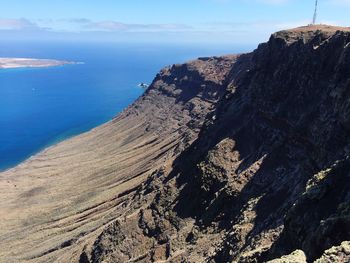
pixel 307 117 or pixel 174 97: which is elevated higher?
pixel 307 117

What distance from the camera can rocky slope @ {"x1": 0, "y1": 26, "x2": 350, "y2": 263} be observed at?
4028 cm

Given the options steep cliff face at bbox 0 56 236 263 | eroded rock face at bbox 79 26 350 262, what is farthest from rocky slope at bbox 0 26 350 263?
steep cliff face at bbox 0 56 236 263

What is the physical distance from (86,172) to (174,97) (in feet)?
198

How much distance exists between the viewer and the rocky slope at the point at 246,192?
40.3 metres

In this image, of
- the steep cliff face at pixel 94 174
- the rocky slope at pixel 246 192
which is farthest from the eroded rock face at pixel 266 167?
the steep cliff face at pixel 94 174

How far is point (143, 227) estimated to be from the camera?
74.3 meters

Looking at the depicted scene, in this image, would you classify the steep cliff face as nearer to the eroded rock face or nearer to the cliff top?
the eroded rock face

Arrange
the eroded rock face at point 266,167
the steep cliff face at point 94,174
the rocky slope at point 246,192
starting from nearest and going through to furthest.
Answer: the rocky slope at point 246,192 → the eroded rock face at point 266,167 → the steep cliff face at point 94,174

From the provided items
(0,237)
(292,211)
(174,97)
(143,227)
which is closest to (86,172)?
(0,237)

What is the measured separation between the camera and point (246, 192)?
65.5 m

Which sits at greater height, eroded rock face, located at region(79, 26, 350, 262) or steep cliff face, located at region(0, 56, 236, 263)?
eroded rock face, located at region(79, 26, 350, 262)

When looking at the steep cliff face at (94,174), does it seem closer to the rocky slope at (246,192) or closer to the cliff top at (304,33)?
the rocky slope at (246,192)

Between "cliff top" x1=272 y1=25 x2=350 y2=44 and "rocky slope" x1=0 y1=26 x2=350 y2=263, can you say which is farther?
"cliff top" x1=272 y1=25 x2=350 y2=44

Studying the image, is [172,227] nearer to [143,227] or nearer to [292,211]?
[143,227]
